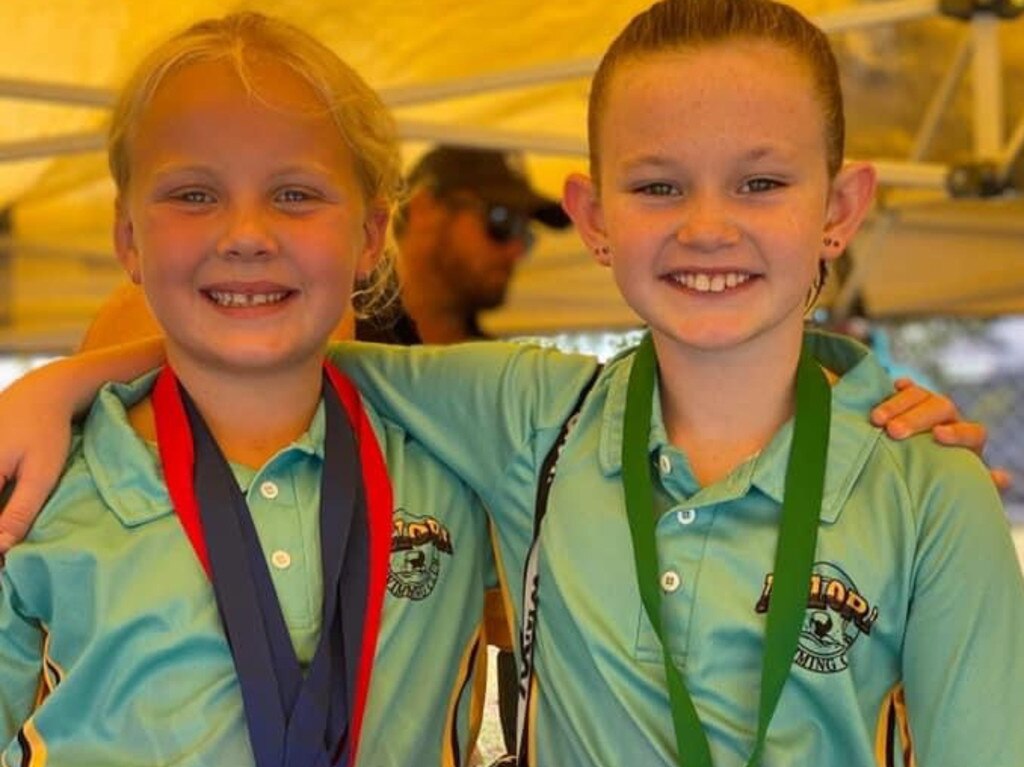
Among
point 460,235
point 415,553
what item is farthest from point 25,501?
point 460,235

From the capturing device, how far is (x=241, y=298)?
5.17ft

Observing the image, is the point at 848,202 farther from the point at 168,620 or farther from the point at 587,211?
the point at 168,620

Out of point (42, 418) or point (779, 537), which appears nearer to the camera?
point (779, 537)

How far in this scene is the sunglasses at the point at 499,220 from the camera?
148 inches

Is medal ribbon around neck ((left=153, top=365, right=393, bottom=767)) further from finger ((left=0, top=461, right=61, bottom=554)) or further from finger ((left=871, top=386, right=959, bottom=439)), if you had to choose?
finger ((left=871, top=386, right=959, bottom=439))

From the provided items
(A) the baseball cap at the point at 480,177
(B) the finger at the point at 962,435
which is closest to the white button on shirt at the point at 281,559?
(B) the finger at the point at 962,435

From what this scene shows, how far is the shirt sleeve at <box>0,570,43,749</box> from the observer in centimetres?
152

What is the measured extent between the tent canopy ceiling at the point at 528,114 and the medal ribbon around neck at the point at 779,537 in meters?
0.97

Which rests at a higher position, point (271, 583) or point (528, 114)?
point (528, 114)

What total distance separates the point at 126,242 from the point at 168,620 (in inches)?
16.3

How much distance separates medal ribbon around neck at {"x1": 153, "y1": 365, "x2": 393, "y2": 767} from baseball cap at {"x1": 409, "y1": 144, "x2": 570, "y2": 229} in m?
2.28

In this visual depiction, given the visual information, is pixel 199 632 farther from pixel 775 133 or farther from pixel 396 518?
→ pixel 775 133

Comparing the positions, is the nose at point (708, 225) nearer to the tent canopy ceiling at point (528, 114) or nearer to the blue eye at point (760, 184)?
the blue eye at point (760, 184)

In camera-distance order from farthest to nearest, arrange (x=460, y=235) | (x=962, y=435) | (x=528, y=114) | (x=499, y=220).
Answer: (x=528, y=114) → (x=499, y=220) → (x=460, y=235) → (x=962, y=435)
